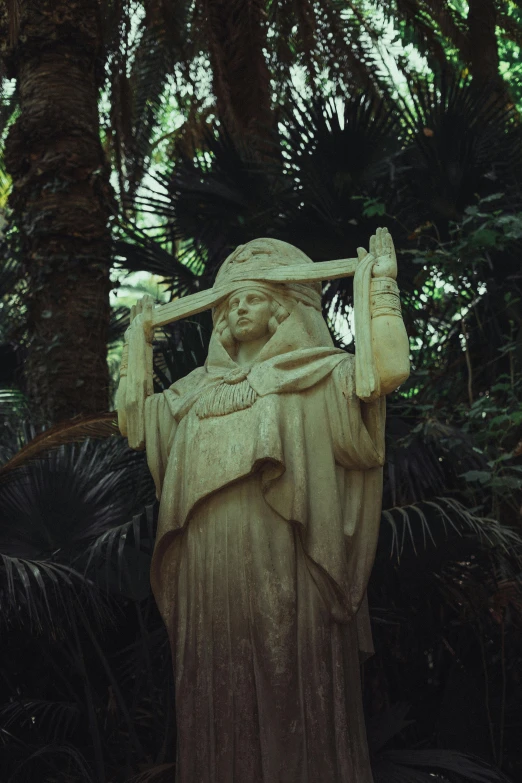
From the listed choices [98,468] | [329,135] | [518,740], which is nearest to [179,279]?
[329,135]

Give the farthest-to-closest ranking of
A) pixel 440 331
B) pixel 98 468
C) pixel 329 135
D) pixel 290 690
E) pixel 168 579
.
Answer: pixel 440 331 < pixel 329 135 < pixel 98 468 < pixel 168 579 < pixel 290 690

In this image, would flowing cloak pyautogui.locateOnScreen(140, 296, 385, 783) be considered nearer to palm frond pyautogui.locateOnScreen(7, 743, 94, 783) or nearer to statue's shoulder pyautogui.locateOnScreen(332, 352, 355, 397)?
statue's shoulder pyautogui.locateOnScreen(332, 352, 355, 397)

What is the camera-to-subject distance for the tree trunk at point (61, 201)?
9000 millimetres

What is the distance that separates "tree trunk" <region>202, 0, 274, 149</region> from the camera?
32.9 feet

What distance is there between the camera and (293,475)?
4.55 m

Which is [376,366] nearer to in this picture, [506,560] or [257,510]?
[257,510]

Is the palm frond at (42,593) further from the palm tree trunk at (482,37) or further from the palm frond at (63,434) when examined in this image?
the palm tree trunk at (482,37)

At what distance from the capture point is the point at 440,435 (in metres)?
7.43

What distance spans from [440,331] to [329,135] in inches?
71.4

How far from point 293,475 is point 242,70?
6583mm

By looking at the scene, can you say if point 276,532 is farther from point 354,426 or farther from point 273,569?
point 354,426

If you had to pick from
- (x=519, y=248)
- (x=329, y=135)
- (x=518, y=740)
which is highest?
(x=329, y=135)

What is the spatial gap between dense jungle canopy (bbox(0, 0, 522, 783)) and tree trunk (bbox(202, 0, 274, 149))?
2cm

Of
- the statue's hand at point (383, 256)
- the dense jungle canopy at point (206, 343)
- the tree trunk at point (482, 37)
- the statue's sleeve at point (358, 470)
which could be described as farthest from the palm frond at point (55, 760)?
the tree trunk at point (482, 37)
